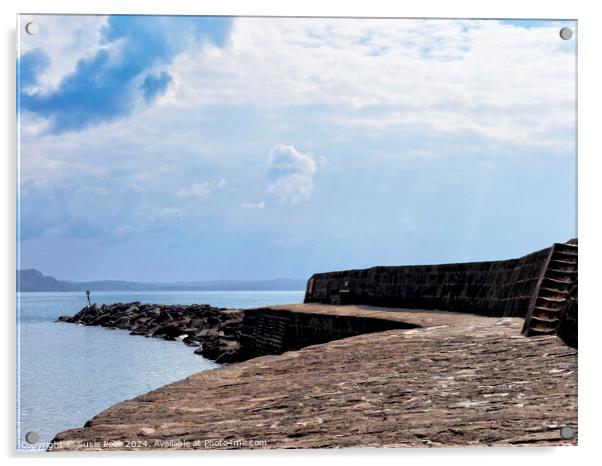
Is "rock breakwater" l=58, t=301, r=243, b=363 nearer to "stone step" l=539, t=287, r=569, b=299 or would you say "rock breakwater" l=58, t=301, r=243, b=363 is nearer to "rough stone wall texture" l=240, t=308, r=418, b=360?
"rough stone wall texture" l=240, t=308, r=418, b=360

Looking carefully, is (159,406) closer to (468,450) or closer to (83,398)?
(468,450)

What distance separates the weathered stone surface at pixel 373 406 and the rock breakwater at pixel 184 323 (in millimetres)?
17226

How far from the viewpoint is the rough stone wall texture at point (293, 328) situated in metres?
13.6

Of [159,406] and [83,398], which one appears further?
[83,398]

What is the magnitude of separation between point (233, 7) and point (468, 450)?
3.99 m

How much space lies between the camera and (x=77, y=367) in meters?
20.8

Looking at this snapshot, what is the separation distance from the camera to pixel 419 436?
5.69 m

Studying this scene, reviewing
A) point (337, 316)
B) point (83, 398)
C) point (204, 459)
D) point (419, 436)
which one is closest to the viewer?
point (419, 436)

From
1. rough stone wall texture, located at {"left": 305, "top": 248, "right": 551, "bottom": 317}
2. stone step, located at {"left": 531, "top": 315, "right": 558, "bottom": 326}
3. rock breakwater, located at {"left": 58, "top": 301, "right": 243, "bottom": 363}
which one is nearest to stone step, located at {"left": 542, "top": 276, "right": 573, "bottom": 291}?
rough stone wall texture, located at {"left": 305, "top": 248, "right": 551, "bottom": 317}

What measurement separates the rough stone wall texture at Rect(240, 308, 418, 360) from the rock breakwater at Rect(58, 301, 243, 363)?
1.80 m

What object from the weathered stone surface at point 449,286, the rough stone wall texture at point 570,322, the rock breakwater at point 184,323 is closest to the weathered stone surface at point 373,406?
the rough stone wall texture at point 570,322

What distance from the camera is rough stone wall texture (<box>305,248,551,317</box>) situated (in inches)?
408

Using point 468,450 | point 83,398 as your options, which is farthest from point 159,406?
point 83,398

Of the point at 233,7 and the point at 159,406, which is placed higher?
the point at 233,7
